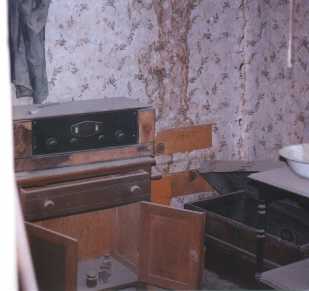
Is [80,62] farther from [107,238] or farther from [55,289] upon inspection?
[55,289]

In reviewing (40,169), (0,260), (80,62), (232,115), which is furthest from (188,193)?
(0,260)

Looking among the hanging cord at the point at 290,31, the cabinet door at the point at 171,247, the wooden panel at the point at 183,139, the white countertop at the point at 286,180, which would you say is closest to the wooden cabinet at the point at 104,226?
the cabinet door at the point at 171,247

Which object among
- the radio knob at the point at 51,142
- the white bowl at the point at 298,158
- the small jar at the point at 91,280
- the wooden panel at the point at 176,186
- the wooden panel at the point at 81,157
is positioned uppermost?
the radio knob at the point at 51,142

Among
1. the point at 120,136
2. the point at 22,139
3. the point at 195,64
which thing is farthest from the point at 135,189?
the point at 195,64

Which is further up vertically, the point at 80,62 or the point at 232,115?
the point at 80,62

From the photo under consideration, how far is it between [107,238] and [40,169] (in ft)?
3.30

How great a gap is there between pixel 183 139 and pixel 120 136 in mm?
1267

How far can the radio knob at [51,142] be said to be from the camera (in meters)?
3.37

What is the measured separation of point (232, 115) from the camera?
5.04 meters

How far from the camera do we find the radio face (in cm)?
336

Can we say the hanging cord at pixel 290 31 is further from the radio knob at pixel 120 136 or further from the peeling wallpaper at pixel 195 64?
the radio knob at pixel 120 136

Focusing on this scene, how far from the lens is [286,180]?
3061 mm

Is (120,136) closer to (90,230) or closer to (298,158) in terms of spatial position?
(90,230)

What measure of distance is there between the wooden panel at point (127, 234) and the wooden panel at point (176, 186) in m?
0.62
